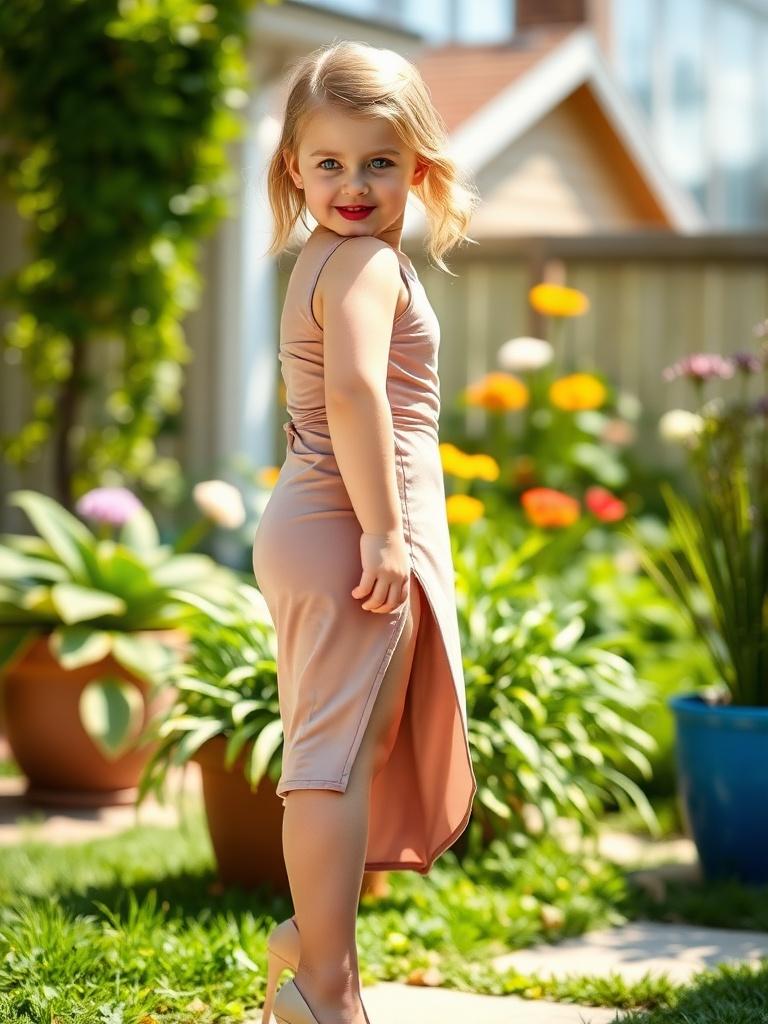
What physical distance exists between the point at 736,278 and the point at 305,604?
5379mm

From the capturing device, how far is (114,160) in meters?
5.99

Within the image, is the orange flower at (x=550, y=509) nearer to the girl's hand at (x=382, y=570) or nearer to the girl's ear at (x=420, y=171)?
the girl's ear at (x=420, y=171)

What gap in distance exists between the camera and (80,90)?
19.5 feet

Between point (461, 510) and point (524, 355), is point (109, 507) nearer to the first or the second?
point (461, 510)

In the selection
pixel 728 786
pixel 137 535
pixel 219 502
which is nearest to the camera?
pixel 728 786

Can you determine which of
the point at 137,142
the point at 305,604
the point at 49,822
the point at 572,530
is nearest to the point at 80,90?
the point at 137,142

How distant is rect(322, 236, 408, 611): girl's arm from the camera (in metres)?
2.35

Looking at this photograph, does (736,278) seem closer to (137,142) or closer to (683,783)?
(137,142)

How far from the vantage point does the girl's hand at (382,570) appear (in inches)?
93.6

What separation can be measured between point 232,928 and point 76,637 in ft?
5.50

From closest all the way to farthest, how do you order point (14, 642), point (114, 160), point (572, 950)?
1. point (572, 950)
2. point (14, 642)
3. point (114, 160)

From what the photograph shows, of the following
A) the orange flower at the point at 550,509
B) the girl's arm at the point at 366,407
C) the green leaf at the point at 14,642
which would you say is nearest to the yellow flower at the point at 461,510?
A: the orange flower at the point at 550,509

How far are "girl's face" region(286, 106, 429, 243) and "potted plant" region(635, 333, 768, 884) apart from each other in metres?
1.80

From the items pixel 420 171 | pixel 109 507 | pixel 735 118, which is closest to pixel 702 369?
pixel 420 171
